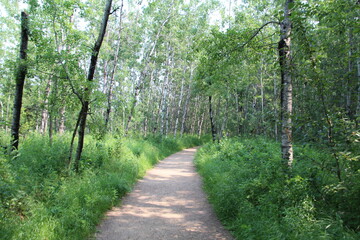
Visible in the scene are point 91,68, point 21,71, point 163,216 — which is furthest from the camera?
point 91,68

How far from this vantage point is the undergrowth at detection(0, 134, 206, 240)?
12.3 feet

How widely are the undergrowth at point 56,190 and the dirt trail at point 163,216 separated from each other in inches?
14.2

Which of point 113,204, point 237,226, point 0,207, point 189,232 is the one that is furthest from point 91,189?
point 237,226

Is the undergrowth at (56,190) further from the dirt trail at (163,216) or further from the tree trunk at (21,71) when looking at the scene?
the tree trunk at (21,71)

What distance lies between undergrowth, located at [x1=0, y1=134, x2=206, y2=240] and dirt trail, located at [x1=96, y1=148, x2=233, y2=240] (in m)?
0.36

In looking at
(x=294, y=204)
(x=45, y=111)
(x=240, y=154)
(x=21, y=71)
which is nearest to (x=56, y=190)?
(x=21, y=71)

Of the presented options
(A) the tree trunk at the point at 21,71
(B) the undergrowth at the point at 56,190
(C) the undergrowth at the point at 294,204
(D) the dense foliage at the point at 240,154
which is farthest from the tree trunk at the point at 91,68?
(C) the undergrowth at the point at 294,204

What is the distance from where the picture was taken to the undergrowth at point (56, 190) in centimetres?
375

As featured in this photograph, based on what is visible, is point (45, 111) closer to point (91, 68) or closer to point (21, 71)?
point (21, 71)

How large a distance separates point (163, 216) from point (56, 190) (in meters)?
2.50

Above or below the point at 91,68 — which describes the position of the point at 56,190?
below

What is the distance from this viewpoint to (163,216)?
17.6 feet

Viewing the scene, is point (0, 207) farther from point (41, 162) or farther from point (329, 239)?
point (329, 239)

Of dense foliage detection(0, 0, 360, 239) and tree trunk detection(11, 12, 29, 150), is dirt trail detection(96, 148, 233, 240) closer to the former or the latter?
dense foliage detection(0, 0, 360, 239)
